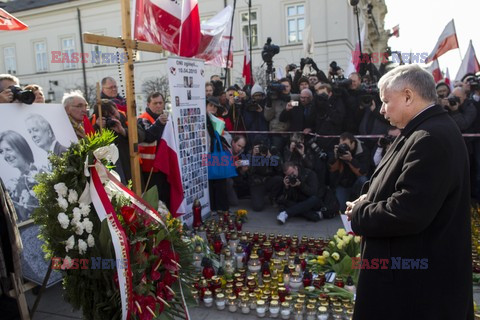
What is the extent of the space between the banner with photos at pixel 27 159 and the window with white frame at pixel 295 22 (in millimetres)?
21947

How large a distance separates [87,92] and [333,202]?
1011 inches

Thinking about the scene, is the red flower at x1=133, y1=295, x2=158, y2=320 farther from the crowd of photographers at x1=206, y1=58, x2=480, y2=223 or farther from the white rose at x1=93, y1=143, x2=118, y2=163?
the crowd of photographers at x1=206, y1=58, x2=480, y2=223

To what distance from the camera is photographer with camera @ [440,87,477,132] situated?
20.4ft

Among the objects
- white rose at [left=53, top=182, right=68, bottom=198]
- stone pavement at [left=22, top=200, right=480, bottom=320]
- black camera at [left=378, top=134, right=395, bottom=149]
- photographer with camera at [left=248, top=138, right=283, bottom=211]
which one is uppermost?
white rose at [left=53, top=182, right=68, bottom=198]

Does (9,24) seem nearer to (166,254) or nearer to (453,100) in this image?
(166,254)

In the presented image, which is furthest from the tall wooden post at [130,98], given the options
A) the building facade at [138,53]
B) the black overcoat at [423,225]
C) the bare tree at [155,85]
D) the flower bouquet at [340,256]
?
the bare tree at [155,85]

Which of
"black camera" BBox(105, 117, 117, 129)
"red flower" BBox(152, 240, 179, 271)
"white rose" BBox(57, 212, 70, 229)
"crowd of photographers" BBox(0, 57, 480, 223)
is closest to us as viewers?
"white rose" BBox(57, 212, 70, 229)

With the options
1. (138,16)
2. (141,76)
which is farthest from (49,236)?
(141,76)

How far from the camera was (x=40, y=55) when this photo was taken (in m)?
31.5

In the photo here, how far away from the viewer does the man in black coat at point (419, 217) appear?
1.86 m

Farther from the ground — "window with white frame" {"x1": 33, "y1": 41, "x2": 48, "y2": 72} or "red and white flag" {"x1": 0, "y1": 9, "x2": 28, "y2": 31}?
"window with white frame" {"x1": 33, "y1": 41, "x2": 48, "y2": 72}

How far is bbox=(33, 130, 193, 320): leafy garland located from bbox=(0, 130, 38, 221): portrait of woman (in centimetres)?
105

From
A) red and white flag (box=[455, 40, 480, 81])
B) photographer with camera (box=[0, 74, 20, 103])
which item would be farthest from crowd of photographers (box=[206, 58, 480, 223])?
red and white flag (box=[455, 40, 480, 81])

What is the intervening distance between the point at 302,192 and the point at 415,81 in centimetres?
440
